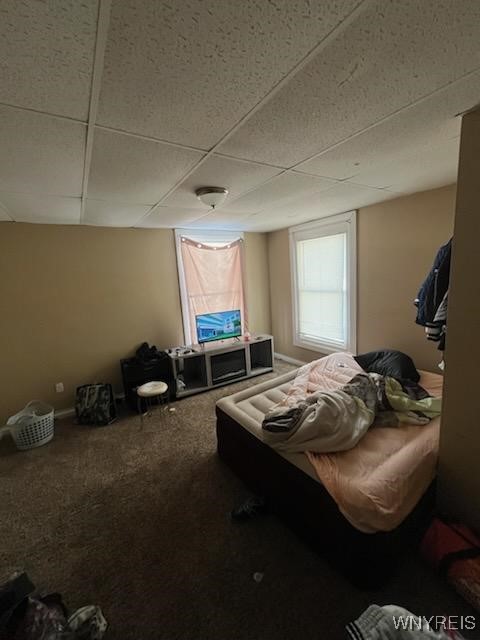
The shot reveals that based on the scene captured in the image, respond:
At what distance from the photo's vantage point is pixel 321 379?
8.46 feet

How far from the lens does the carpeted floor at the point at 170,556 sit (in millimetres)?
1195

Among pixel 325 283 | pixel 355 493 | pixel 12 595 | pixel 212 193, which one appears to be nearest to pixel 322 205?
pixel 325 283

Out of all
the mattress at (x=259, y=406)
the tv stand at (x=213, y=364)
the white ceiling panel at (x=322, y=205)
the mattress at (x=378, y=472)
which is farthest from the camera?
the tv stand at (x=213, y=364)

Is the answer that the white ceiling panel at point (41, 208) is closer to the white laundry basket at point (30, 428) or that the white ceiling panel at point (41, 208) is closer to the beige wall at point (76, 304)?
the beige wall at point (76, 304)

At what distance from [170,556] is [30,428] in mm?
1920

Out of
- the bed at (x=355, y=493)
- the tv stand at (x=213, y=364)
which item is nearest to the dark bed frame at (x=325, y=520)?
the bed at (x=355, y=493)

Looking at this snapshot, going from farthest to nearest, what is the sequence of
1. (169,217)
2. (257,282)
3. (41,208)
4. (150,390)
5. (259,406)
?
(257,282)
(169,217)
(150,390)
(41,208)
(259,406)

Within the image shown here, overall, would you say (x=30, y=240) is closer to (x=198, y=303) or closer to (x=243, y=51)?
(x=198, y=303)

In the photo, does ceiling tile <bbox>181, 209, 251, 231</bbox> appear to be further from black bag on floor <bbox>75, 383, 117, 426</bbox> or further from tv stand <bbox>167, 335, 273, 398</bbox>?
black bag on floor <bbox>75, 383, 117, 426</bbox>

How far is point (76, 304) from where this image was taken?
3.10m

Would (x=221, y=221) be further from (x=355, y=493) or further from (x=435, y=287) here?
(x=355, y=493)

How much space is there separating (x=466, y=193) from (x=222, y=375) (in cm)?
313

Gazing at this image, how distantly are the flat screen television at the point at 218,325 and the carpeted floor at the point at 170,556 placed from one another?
1.63 m

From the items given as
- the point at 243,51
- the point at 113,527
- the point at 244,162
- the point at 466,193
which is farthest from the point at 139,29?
the point at 113,527
